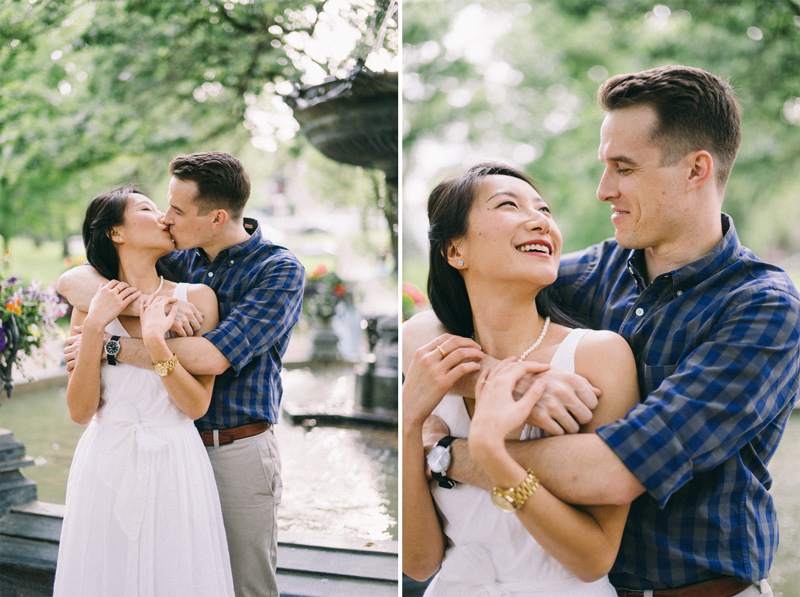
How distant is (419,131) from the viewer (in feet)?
35.6

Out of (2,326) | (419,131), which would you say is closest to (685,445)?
(2,326)

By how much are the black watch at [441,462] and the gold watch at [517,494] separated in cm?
23

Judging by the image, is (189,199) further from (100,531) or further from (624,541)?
(624,541)

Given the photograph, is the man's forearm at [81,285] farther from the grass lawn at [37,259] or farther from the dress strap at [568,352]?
the grass lawn at [37,259]

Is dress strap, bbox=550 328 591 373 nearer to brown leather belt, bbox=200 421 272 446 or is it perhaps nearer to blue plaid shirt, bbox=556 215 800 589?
blue plaid shirt, bbox=556 215 800 589

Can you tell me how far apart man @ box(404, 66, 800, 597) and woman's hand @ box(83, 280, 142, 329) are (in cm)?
97

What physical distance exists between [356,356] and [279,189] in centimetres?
458

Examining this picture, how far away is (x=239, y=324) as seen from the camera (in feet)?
6.38

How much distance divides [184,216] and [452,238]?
806mm

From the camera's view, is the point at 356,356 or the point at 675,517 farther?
the point at 356,356

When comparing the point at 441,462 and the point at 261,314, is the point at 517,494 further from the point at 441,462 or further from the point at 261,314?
the point at 261,314

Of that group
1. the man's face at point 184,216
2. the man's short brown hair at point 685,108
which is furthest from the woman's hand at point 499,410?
the man's face at point 184,216

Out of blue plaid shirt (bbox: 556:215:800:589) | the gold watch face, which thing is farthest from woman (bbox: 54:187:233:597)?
blue plaid shirt (bbox: 556:215:800:589)

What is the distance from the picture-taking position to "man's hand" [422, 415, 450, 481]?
1668mm
